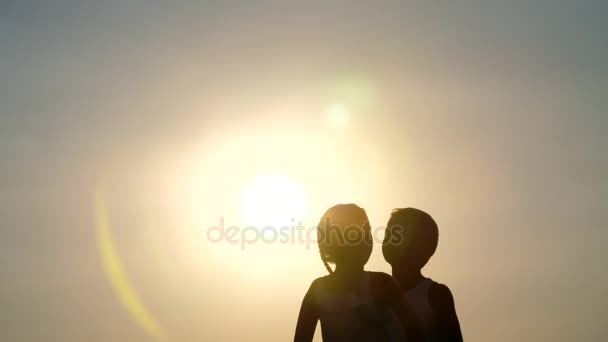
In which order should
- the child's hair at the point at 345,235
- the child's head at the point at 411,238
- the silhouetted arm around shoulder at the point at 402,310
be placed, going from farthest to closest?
the child's head at the point at 411,238 < the child's hair at the point at 345,235 < the silhouetted arm around shoulder at the point at 402,310

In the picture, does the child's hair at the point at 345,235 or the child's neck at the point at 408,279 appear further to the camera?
the child's neck at the point at 408,279

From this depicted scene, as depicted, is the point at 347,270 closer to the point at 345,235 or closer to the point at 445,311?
the point at 345,235

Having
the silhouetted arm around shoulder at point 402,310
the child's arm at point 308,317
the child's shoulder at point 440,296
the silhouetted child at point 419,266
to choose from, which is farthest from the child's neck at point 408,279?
the child's arm at point 308,317

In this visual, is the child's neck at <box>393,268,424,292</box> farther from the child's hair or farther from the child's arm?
the child's arm

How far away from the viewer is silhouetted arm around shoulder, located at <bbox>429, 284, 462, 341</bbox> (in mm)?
6629

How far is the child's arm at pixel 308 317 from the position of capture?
6797 millimetres

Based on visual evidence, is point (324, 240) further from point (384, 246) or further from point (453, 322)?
point (453, 322)

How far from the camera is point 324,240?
6934 millimetres

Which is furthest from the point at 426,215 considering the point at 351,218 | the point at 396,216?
the point at 351,218

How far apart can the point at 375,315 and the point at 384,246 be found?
0.90 m

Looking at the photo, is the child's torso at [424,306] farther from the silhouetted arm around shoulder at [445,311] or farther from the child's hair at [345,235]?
the child's hair at [345,235]

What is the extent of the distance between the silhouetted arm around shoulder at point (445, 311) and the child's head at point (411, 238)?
17.4 inches

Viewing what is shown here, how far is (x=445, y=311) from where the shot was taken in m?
6.71

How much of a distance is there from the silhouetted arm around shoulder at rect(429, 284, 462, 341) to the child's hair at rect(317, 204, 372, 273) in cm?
70
